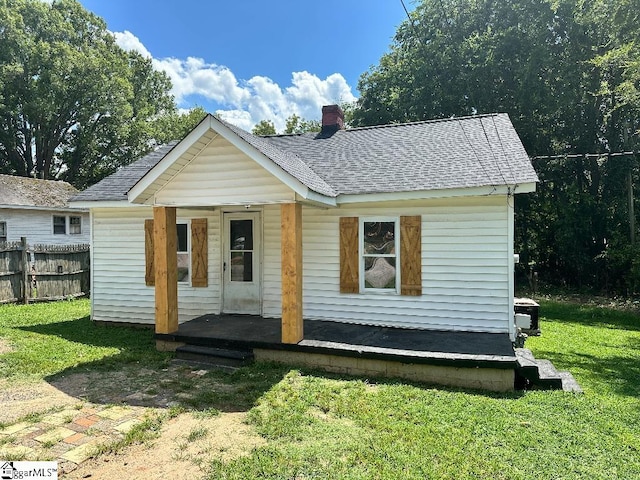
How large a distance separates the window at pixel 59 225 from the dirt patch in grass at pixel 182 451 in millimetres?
17203

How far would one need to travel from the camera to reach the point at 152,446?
3.96 metres

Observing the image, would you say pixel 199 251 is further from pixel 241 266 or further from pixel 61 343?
pixel 61 343

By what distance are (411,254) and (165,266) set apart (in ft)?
14.1

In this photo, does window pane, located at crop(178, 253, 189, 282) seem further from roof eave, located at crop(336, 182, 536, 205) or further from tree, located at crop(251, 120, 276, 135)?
tree, located at crop(251, 120, 276, 135)

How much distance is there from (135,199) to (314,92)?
38065 mm

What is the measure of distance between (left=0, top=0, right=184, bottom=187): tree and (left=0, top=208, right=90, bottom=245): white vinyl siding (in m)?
11.4

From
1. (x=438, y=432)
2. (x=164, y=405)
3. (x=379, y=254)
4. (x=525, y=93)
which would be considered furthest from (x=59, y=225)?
(x=525, y=93)

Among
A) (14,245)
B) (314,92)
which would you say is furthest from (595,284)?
(314,92)

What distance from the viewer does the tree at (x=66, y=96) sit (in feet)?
83.5

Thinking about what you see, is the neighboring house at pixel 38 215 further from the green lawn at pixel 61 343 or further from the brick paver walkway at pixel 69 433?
the brick paver walkway at pixel 69 433

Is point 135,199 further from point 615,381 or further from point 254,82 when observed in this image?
point 254,82

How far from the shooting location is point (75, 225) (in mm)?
19375

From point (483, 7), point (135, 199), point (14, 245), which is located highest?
point (483, 7)

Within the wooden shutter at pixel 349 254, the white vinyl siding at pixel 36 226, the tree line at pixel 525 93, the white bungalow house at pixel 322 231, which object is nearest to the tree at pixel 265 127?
the tree line at pixel 525 93
